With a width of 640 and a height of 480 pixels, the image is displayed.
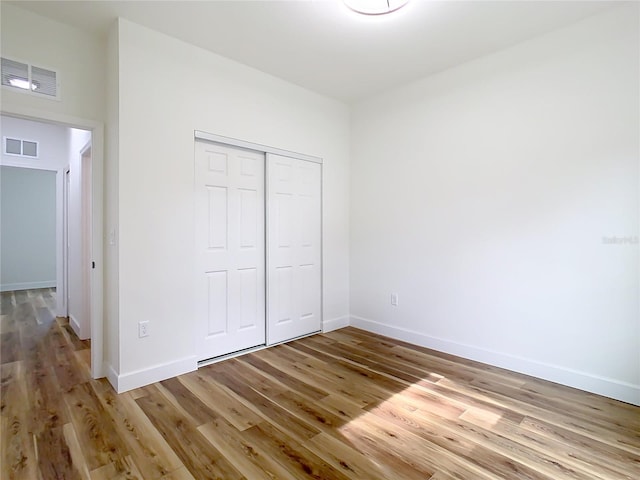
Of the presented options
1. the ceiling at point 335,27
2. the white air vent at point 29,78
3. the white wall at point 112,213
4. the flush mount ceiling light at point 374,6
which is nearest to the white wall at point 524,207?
the ceiling at point 335,27

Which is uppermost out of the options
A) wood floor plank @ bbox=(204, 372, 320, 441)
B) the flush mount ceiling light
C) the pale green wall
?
the flush mount ceiling light

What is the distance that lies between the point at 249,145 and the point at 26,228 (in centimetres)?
643

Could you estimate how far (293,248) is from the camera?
3.52m

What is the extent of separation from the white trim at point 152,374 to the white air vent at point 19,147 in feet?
13.1

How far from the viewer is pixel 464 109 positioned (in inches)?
117

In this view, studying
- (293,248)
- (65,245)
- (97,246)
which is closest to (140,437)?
(97,246)

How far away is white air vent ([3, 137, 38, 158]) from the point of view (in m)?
4.52

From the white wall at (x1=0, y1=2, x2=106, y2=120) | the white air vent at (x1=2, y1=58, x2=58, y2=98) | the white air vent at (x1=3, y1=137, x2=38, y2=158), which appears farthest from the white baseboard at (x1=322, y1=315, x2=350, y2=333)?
the white air vent at (x1=3, y1=137, x2=38, y2=158)

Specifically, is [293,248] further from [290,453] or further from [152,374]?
[290,453]

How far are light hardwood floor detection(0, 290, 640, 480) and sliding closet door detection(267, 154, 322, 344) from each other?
62 centimetres

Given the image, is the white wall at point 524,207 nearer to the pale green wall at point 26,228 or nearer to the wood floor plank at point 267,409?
the wood floor plank at point 267,409

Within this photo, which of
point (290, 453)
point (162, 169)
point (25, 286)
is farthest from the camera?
point (25, 286)

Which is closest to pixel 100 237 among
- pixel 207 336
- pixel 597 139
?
pixel 207 336

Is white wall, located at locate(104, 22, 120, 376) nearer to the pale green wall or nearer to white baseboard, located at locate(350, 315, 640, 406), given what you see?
white baseboard, located at locate(350, 315, 640, 406)
